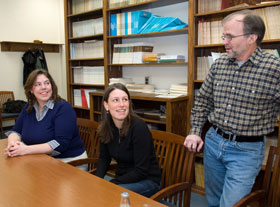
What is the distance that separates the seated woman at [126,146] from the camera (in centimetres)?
164

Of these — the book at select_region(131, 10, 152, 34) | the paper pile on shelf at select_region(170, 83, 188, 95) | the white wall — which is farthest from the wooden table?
the white wall

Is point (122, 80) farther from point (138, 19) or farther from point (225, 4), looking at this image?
point (225, 4)

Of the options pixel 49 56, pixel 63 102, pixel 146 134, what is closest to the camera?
pixel 146 134

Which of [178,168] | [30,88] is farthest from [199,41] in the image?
[30,88]

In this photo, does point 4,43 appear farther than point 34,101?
Yes

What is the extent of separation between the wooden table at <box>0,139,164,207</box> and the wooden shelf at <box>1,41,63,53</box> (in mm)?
4148

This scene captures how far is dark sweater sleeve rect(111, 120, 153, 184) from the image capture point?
163 centimetres

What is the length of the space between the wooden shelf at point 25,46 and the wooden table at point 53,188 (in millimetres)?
4148

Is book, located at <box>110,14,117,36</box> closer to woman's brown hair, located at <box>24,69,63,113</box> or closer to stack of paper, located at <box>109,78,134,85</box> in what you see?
stack of paper, located at <box>109,78,134,85</box>

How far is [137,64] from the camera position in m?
3.41

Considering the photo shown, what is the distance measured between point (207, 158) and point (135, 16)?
7.40ft

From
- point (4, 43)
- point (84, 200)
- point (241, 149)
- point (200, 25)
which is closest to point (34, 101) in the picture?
point (84, 200)

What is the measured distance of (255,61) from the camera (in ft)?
4.84

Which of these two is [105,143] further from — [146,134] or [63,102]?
[63,102]
